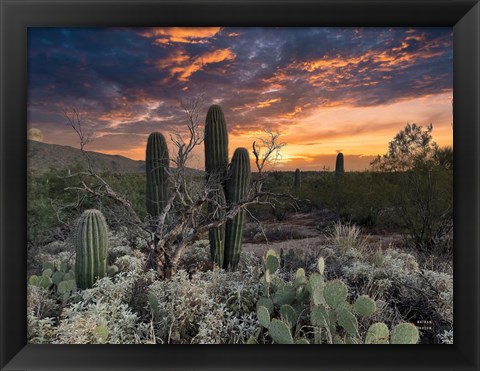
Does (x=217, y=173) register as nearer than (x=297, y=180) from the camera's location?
No

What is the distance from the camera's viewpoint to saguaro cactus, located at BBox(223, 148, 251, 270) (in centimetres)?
262

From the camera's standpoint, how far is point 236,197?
8.82 ft

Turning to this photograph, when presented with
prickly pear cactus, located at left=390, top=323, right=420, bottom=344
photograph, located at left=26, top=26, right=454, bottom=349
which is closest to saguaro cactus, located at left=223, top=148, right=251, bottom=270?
photograph, located at left=26, top=26, right=454, bottom=349

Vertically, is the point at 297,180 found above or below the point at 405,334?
above

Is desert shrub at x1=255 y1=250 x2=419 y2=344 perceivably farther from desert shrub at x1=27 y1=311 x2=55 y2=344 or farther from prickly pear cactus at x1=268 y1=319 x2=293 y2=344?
desert shrub at x1=27 y1=311 x2=55 y2=344

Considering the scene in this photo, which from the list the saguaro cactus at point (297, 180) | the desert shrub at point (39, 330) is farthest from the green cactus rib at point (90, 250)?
the saguaro cactus at point (297, 180)

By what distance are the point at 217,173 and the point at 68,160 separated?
1.02 meters

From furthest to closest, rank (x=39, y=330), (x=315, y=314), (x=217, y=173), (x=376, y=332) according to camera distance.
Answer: (x=217, y=173)
(x=39, y=330)
(x=315, y=314)
(x=376, y=332)

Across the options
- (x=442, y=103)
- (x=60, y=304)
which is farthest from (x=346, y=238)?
(x=60, y=304)

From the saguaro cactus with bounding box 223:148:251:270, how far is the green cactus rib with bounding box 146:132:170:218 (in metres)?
0.47

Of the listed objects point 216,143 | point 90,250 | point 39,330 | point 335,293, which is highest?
point 216,143

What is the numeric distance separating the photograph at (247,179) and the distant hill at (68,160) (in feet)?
0.04
